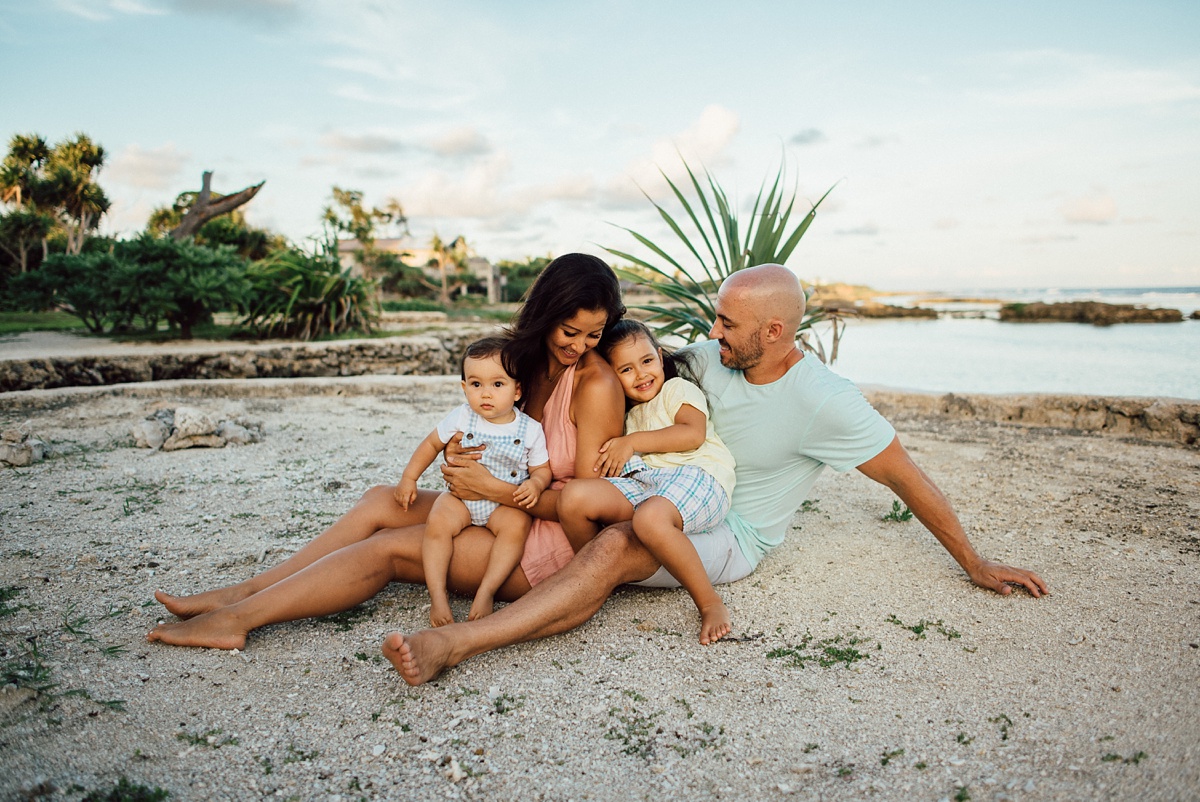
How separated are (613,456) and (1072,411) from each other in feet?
17.0

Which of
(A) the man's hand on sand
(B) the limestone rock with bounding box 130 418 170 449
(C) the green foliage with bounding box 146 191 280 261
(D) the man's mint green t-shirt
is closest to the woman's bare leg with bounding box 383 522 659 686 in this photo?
(D) the man's mint green t-shirt

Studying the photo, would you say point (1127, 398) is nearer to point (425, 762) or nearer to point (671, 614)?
point (671, 614)

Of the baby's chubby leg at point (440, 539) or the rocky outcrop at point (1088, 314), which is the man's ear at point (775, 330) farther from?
the rocky outcrop at point (1088, 314)

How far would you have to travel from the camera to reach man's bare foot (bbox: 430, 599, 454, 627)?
2207 millimetres

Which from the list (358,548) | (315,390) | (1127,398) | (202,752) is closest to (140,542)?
(358,548)

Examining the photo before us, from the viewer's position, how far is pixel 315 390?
7.03 metres

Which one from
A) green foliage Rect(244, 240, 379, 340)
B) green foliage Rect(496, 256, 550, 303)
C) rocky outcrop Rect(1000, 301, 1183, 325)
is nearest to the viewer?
green foliage Rect(244, 240, 379, 340)

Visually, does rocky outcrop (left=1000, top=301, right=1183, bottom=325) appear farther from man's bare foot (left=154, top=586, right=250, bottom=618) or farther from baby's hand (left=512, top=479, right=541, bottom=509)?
man's bare foot (left=154, top=586, right=250, bottom=618)

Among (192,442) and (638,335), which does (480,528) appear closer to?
(638,335)

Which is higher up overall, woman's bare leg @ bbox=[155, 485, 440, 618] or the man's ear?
the man's ear

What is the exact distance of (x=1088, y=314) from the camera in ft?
85.8

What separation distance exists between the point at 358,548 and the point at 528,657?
0.65 metres

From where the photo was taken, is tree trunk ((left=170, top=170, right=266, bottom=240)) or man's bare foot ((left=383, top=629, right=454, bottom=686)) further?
tree trunk ((left=170, top=170, right=266, bottom=240))

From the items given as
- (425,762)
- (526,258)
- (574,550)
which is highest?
(526,258)
